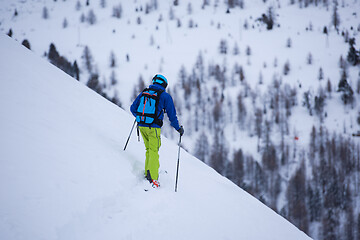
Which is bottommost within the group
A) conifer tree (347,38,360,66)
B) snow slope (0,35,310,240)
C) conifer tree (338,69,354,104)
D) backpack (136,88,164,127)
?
snow slope (0,35,310,240)

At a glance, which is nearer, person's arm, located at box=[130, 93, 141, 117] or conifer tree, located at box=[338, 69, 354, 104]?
person's arm, located at box=[130, 93, 141, 117]

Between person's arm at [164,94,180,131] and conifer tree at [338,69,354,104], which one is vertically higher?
conifer tree at [338,69,354,104]

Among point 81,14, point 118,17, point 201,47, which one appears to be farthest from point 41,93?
point 81,14

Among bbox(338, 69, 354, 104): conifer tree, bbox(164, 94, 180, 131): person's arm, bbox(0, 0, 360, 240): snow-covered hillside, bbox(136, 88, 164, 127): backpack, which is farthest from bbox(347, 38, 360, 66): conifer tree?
bbox(136, 88, 164, 127): backpack

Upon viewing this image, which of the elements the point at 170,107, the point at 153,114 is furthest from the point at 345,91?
the point at 153,114

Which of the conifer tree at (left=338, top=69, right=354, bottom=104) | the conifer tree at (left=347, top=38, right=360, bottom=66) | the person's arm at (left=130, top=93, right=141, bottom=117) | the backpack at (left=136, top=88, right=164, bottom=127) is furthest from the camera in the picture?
the conifer tree at (left=347, top=38, right=360, bottom=66)

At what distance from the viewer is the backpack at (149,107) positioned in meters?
4.38

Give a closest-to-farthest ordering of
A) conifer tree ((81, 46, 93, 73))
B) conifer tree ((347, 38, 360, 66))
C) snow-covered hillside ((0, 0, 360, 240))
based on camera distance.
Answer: snow-covered hillside ((0, 0, 360, 240)) → conifer tree ((347, 38, 360, 66)) → conifer tree ((81, 46, 93, 73))

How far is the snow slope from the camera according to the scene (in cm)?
278

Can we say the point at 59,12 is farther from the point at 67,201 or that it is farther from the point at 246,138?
the point at 67,201

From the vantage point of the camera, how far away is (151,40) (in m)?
73.4

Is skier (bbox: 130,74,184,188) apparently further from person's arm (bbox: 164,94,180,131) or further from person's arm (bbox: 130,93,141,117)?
person's arm (bbox: 130,93,141,117)

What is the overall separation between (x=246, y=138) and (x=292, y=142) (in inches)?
399

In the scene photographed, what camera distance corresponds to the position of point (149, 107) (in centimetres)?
438
